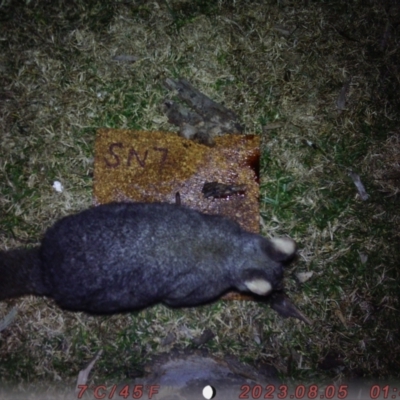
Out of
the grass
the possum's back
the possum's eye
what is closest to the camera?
the possum's back

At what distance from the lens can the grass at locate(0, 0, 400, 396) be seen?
4547mm

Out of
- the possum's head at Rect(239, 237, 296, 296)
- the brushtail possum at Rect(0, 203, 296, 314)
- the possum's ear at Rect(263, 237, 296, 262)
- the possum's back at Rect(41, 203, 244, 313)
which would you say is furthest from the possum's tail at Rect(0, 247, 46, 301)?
the possum's ear at Rect(263, 237, 296, 262)

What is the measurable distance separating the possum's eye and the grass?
70 cm

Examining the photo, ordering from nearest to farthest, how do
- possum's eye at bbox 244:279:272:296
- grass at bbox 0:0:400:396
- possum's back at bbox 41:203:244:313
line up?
possum's back at bbox 41:203:244:313, possum's eye at bbox 244:279:272:296, grass at bbox 0:0:400:396

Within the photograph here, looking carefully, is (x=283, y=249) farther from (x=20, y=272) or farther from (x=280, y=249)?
(x=20, y=272)

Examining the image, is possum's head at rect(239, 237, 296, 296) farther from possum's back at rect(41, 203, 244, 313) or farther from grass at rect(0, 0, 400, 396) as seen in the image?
grass at rect(0, 0, 400, 396)

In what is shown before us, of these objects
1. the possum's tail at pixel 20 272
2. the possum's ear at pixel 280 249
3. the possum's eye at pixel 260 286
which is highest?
the possum's ear at pixel 280 249

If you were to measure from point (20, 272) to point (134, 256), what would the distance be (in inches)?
38.0

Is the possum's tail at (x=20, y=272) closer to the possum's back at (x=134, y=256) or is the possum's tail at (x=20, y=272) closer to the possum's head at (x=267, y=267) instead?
the possum's back at (x=134, y=256)

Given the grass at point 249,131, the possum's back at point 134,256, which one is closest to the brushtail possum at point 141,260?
the possum's back at point 134,256

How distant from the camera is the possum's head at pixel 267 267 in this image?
3.97 metres

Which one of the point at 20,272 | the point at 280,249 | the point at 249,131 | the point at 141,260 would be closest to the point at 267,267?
the point at 280,249

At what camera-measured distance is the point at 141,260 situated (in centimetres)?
377

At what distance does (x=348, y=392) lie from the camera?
4.59 metres
